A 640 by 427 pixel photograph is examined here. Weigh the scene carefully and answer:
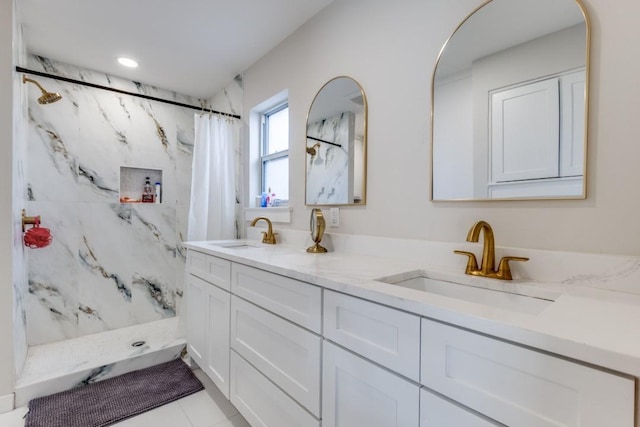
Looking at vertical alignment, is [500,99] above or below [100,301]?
above

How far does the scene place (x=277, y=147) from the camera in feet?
8.61

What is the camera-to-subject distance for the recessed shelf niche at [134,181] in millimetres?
2840

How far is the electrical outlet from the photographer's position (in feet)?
5.75

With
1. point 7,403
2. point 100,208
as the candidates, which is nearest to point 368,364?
point 7,403

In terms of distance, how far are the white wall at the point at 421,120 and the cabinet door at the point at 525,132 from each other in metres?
0.10

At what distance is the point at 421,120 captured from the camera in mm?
1359

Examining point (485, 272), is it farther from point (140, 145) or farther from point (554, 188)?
point (140, 145)

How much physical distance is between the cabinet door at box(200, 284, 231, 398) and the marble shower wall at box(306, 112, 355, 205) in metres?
0.81

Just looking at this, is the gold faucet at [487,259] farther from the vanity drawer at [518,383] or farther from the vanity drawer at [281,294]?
the vanity drawer at [281,294]

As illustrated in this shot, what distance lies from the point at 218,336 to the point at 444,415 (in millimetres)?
1354

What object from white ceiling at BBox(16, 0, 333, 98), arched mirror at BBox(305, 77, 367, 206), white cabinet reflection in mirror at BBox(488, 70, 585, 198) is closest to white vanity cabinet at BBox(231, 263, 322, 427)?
arched mirror at BBox(305, 77, 367, 206)

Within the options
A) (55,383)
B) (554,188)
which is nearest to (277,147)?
(554,188)

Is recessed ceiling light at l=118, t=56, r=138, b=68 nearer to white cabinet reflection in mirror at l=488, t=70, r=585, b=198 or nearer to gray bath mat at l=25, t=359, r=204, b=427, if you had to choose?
gray bath mat at l=25, t=359, r=204, b=427

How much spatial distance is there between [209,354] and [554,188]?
75.7 inches
